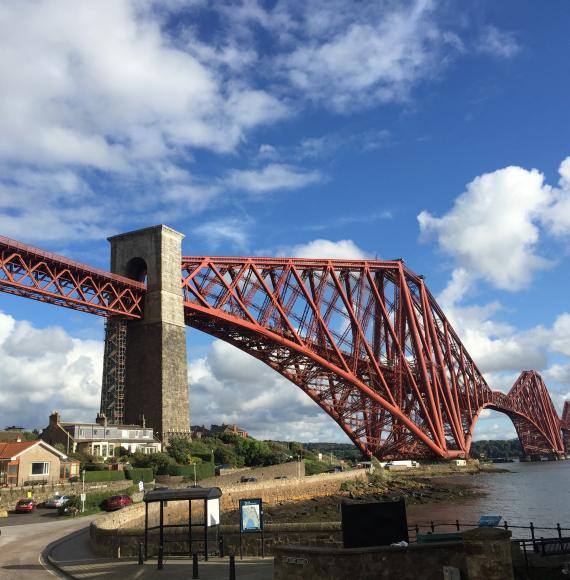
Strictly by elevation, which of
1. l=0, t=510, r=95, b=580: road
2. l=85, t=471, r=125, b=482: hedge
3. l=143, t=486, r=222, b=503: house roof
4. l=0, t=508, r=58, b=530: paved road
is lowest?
l=0, t=510, r=95, b=580: road

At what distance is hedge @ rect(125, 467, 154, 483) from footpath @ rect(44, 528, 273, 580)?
2868 centimetres

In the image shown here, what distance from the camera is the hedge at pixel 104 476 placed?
4984 centimetres

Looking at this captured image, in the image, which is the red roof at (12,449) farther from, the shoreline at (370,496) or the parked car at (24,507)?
the shoreline at (370,496)

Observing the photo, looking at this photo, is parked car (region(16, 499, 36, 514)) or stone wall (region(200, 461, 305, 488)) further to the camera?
stone wall (region(200, 461, 305, 488))

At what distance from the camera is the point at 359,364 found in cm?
8956

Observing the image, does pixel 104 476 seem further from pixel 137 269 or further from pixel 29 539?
pixel 137 269

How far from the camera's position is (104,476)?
1984 inches

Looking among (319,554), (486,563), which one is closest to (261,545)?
(319,554)

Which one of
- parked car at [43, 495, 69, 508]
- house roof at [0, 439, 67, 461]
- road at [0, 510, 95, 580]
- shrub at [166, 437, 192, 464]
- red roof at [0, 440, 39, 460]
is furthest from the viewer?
shrub at [166, 437, 192, 464]

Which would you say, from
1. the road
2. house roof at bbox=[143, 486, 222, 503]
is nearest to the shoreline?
the road

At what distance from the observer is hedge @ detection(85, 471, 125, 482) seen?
164 ft

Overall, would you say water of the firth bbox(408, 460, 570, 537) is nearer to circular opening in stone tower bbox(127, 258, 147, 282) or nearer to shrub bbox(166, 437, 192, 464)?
shrub bbox(166, 437, 192, 464)

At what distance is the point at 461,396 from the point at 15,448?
86.8 m

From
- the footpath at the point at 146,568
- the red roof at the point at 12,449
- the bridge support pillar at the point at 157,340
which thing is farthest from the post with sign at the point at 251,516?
the bridge support pillar at the point at 157,340
